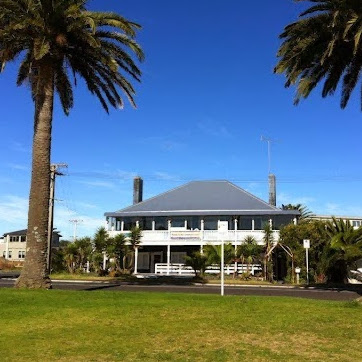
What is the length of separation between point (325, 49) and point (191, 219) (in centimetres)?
2681

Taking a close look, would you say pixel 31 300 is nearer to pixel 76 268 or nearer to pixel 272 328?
pixel 272 328

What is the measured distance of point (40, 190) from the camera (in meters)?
18.6

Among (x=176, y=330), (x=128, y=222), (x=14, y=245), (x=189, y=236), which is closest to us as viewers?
(x=176, y=330)

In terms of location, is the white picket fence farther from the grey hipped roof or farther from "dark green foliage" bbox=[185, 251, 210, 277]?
the grey hipped roof

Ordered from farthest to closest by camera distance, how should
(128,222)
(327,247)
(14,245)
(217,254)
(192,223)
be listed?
(14,245) → (128,222) → (192,223) → (217,254) → (327,247)

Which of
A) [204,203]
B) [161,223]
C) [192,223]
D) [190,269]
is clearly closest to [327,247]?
[190,269]

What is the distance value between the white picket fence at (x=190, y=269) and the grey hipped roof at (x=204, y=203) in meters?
4.48

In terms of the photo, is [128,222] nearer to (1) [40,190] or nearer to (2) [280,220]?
(2) [280,220]

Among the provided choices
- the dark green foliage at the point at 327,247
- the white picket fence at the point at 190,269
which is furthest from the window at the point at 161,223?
the dark green foliage at the point at 327,247

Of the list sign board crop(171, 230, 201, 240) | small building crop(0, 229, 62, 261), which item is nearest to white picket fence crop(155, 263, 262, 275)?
sign board crop(171, 230, 201, 240)

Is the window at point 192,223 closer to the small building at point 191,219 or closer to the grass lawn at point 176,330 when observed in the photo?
the small building at point 191,219

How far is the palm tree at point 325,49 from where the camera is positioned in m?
16.3

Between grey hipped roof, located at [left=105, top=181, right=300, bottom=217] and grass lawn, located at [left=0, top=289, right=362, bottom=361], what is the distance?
1108 inches

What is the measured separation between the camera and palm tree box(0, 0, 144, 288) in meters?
17.8
